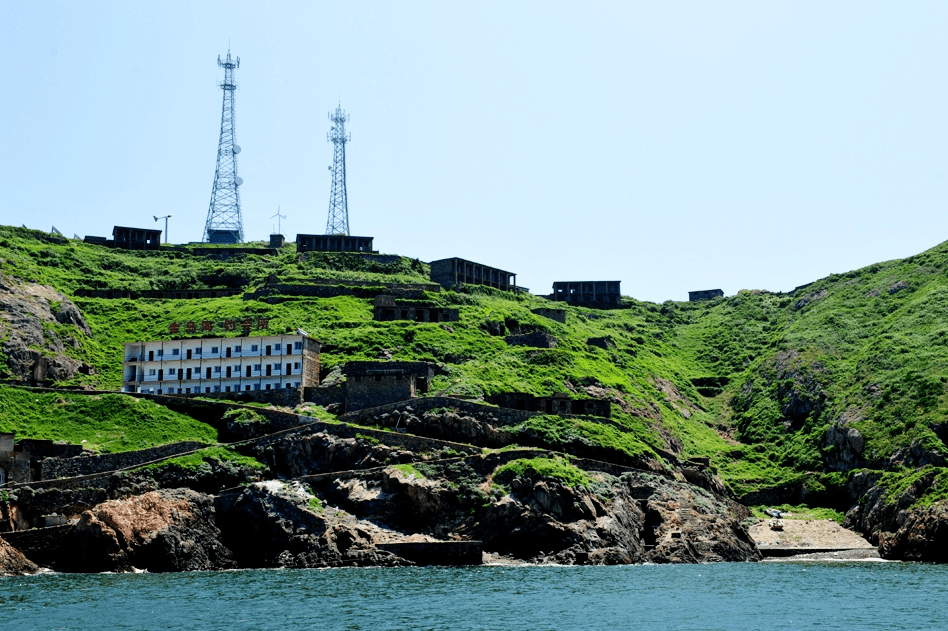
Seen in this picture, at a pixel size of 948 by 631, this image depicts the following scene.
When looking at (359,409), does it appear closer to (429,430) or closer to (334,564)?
(429,430)

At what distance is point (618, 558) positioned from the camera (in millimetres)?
101875

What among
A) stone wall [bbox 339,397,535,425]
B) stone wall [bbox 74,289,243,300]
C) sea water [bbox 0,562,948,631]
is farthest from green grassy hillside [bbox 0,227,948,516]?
sea water [bbox 0,562,948,631]

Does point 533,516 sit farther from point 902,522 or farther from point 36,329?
point 36,329

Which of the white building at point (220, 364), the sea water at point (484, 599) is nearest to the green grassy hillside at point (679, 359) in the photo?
the white building at point (220, 364)

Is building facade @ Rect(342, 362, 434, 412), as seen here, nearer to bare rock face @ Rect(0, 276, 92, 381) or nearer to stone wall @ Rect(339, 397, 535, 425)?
stone wall @ Rect(339, 397, 535, 425)

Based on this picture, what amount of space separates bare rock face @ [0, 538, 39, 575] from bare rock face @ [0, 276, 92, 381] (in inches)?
1657

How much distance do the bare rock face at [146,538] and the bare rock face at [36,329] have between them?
136 ft

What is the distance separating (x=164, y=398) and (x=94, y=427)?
31.7 feet

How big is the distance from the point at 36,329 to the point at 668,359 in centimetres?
10291

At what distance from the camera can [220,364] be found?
13325 centimetres

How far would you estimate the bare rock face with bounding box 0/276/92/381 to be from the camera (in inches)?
5281

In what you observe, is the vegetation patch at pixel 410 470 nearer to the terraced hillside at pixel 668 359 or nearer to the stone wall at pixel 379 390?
the stone wall at pixel 379 390

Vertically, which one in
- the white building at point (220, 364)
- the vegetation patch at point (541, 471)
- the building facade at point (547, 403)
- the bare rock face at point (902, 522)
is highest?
the white building at point (220, 364)

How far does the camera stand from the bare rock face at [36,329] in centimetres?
13412
